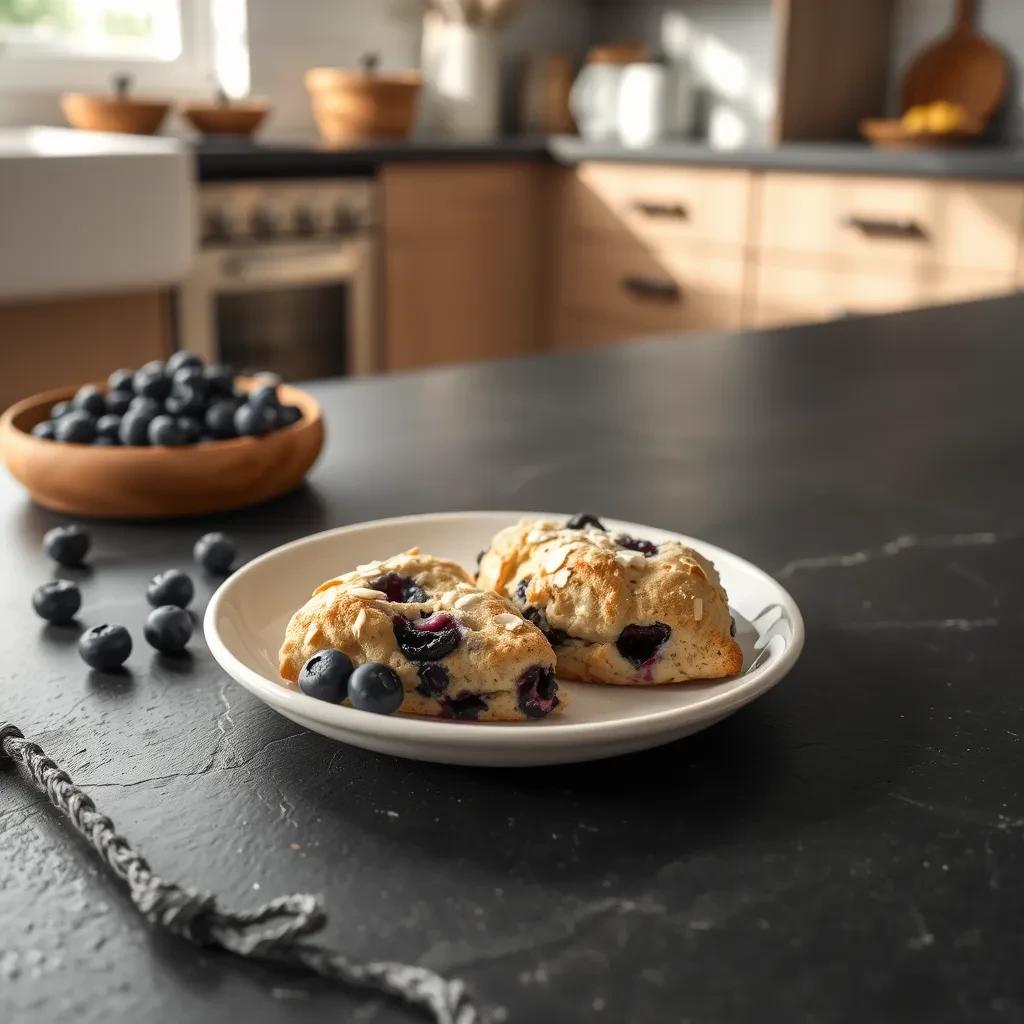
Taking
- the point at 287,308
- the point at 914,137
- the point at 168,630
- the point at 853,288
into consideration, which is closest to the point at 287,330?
the point at 287,308

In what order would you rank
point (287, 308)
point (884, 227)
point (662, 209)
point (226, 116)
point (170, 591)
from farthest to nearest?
point (662, 209)
point (226, 116)
point (287, 308)
point (884, 227)
point (170, 591)

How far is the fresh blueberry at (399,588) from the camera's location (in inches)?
23.6

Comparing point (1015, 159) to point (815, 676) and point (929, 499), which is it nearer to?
point (929, 499)

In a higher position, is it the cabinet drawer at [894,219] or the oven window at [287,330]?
the cabinet drawer at [894,219]

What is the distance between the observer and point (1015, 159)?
289 cm

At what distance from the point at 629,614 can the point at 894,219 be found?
2834 millimetres

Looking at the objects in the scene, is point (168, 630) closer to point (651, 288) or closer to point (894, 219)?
point (894, 219)

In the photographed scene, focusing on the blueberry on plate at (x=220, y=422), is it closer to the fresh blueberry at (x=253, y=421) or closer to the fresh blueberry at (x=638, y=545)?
the fresh blueberry at (x=253, y=421)

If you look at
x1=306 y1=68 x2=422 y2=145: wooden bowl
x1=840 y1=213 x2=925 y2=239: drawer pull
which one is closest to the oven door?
x1=306 y1=68 x2=422 y2=145: wooden bowl

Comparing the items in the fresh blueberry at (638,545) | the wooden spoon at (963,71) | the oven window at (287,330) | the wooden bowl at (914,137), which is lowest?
the oven window at (287,330)

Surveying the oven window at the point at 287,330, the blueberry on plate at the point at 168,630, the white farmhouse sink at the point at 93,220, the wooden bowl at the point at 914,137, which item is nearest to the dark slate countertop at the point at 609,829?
the blueberry on plate at the point at 168,630

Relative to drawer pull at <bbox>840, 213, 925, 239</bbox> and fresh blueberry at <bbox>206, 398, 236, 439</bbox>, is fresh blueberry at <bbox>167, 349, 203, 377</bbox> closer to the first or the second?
fresh blueberry at <bbox>206, 398, 236, 439</bbox>

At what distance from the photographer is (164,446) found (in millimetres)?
941

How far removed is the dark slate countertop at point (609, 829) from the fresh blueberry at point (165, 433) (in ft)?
0.22
